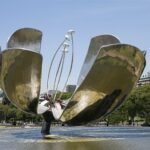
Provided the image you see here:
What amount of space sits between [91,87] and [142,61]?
10.1 feet

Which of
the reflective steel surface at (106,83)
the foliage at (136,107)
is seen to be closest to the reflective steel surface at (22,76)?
the reflective steel surface at (106,83)

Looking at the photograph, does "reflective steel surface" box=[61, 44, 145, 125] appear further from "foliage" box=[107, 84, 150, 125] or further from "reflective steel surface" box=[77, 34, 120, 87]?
"foliage" box=[107, 84, 150, 125]

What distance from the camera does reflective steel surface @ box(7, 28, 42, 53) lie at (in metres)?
26.3

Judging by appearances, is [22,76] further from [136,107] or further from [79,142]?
[136,107]

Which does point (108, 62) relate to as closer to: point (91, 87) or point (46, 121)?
point (91, 87)

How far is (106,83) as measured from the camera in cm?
2539

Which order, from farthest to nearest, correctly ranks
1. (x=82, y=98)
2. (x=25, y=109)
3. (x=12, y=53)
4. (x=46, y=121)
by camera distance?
(x=46, y=121), (x=25, y=109), (x=82, y=98), (x=12, y=53)

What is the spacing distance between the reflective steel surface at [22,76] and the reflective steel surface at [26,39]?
1616mm

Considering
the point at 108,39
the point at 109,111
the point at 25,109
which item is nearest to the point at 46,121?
the point at 25,109

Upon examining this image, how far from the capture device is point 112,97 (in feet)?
87.0

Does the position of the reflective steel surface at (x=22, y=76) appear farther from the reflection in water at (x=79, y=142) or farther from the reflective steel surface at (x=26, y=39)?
the reflection in water at (x=79, y=142)

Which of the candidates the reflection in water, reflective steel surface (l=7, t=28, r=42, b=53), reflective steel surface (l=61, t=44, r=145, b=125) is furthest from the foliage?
reflective steel surface (l=7, t=28, r=42, b=53)

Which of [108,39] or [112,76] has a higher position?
[108,39]

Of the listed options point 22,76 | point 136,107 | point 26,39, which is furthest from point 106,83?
point 136,107
